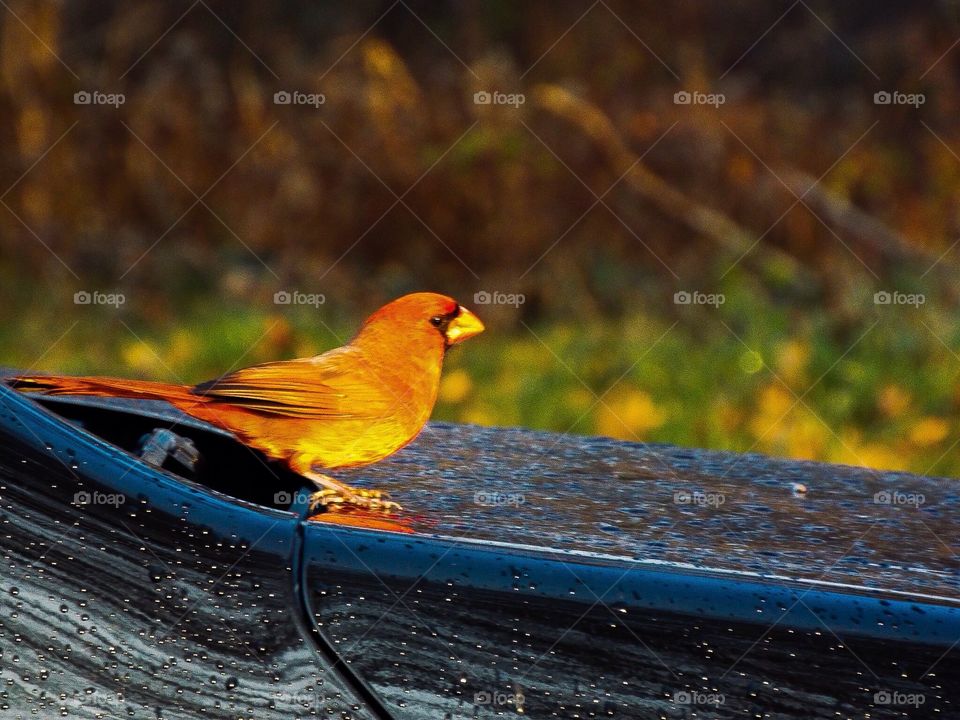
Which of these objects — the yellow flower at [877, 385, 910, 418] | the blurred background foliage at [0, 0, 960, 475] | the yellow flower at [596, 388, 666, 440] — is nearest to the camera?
the yellow flower at [596, 388, 666, 440]

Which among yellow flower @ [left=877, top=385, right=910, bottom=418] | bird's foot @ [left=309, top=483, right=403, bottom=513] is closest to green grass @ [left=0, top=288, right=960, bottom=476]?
yellow flower @ [left=877, top=385, right=910, bottom=418]

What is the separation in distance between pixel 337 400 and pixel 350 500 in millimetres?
129

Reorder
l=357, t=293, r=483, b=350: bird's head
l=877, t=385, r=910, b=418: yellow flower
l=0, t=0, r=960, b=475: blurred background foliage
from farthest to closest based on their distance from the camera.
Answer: l=0, t=0, r=960, b=475: blurred background foliage
l=877, t=385, r=910, b=418: yellow flower
l=357, t=293, r=483, b=350: bird's head

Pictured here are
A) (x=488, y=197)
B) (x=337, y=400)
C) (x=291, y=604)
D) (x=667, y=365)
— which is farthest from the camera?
(x=488, y=197)

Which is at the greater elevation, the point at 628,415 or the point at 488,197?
the point at 488,197

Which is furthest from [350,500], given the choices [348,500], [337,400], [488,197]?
[488,197]

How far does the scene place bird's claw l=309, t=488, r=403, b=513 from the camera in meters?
1.64

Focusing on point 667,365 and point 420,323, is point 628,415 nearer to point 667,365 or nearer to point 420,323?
point 667,365

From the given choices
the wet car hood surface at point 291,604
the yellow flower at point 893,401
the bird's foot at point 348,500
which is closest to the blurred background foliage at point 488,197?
the yellow flower at point 893,401

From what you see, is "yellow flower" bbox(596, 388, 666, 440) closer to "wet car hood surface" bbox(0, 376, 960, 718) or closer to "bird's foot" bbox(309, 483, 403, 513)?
"bird's foot" bbox(309, 483, 403, 513)

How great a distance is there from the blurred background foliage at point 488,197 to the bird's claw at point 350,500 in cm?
396

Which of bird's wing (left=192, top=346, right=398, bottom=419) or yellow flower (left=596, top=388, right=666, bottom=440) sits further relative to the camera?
yellow flower (left=596, top=388, right=666, bottom=440)

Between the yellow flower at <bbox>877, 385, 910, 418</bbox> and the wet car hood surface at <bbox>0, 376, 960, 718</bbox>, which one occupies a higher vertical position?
the yellow flower at <bbox>877, 385, 910, 418</bbox>

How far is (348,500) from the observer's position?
1.69 meters
